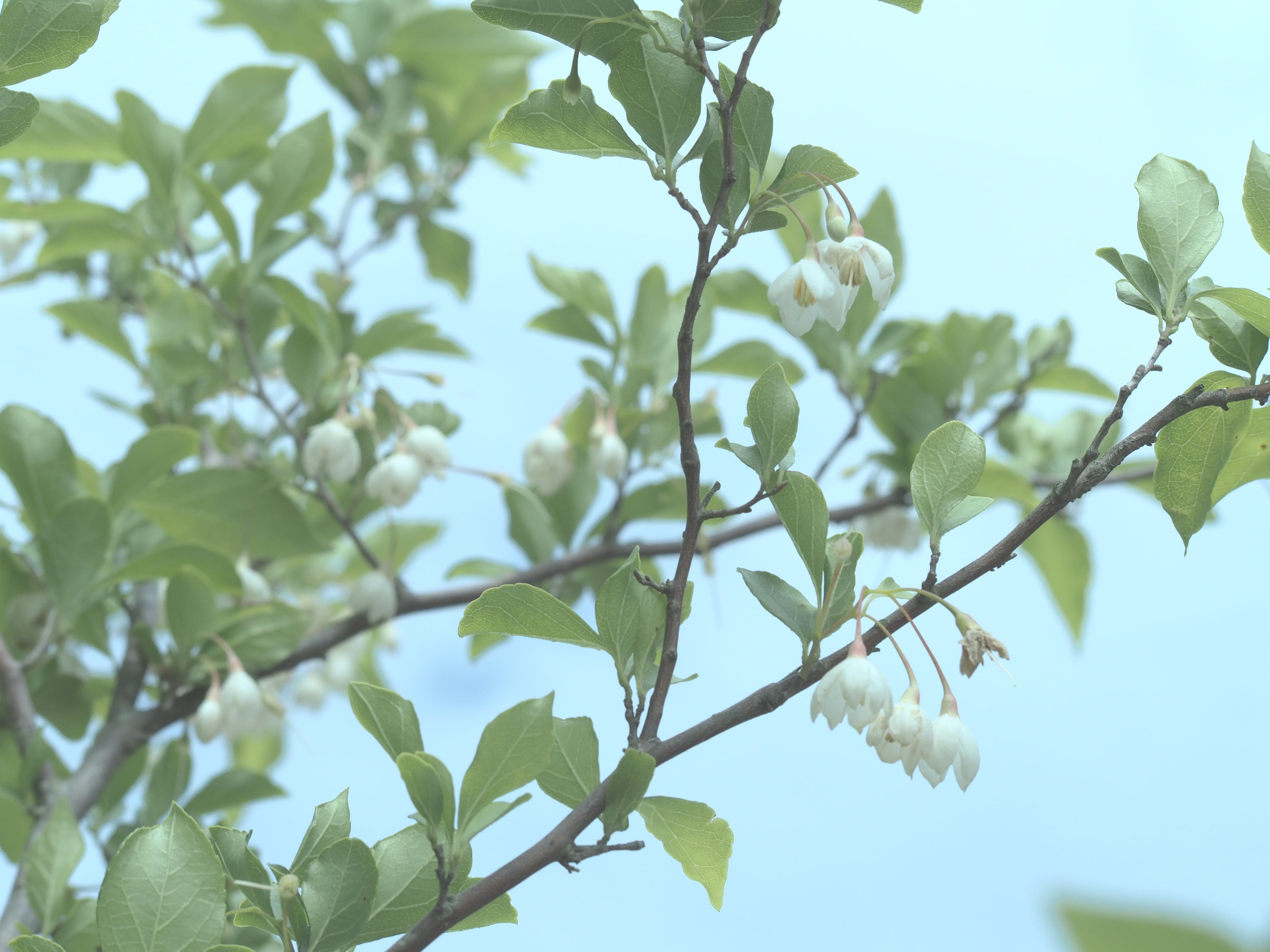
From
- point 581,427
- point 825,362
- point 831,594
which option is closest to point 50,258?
point 581,427

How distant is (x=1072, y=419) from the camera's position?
5.41 feet

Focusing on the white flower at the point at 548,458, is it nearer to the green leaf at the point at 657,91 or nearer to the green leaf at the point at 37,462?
the green leaf at the point at 37,462

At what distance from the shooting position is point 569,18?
23.8 inches

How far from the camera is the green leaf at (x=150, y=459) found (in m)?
1.24

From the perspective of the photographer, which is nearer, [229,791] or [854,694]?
[854,694]

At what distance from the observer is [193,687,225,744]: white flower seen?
45.2 inches

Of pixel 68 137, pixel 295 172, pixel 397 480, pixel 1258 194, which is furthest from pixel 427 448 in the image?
pixel 1258 194

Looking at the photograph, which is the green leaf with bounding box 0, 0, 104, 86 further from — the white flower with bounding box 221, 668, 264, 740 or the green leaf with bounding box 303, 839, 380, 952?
the white flower with bounding box 221, 668, 264, 740

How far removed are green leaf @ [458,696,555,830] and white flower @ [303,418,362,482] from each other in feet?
2.29

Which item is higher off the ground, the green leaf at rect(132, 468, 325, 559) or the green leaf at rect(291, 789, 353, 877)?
the green leaf at rect(132, 468, 325, 559)

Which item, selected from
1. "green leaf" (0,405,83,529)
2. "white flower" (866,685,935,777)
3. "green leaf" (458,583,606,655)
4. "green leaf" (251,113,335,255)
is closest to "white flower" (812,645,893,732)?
"white flower" (866,685,935,777)

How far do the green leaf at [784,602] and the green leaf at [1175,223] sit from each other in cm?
28

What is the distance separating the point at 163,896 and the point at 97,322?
3.71 feet

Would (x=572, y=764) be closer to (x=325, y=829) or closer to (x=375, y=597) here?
(x=325, y=829)
